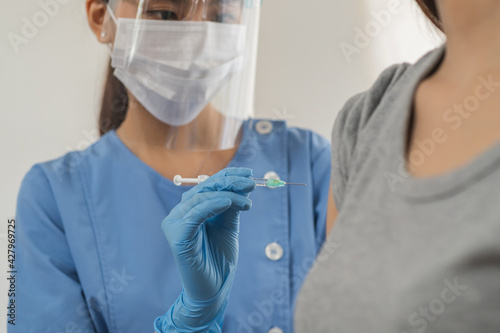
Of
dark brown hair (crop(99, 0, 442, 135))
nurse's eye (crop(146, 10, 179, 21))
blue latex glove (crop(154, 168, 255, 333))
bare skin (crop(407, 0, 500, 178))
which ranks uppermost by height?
nurse's eye (crop(146, 10, 179, 21))

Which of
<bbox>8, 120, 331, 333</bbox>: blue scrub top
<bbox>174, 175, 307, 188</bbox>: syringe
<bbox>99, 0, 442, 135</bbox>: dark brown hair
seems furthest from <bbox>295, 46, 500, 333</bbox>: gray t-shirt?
<bbox>99, 0, 442, 135</bbox>: dark brown hair

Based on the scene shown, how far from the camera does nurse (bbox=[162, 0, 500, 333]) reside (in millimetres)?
443

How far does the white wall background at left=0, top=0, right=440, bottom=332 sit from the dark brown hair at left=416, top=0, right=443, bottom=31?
1.65 feet

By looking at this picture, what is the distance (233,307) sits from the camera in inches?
42.4

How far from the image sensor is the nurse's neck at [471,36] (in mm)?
535

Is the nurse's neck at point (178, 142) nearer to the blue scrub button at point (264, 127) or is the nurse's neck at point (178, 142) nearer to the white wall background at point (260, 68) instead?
the blue scrub button at point (264, 127)

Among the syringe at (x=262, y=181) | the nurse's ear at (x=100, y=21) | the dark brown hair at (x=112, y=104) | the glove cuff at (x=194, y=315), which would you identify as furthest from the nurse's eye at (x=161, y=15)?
the glove cuff at (x=194, y=315)

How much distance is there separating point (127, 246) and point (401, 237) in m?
0.70

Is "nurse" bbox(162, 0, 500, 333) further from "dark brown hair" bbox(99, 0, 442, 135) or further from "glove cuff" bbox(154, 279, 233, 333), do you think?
"dark brown hair" bbox(99, 0, 442, 135)

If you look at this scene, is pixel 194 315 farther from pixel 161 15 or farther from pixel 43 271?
pixel 161 15

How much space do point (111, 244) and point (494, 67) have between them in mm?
793

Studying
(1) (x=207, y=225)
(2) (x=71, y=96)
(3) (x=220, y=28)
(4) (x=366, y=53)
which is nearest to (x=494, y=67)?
(1) (x=207, y=225)

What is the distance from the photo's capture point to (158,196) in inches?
43.9

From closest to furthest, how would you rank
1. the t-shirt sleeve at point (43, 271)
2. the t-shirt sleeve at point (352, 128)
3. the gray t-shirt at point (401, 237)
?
the gray t-shirt at point (401, 237) < the t-shirt sleeve at point (352, 128) < the t-shirt sleeve at point (43, 271)
